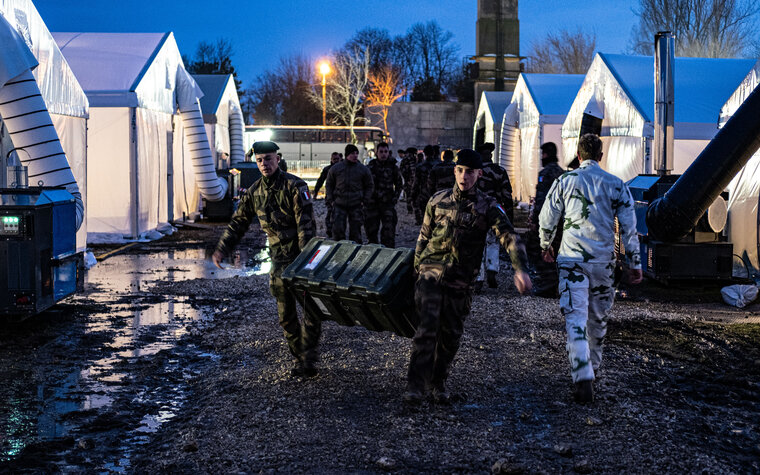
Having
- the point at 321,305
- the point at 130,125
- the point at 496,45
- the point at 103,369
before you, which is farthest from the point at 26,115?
the point at 496,45

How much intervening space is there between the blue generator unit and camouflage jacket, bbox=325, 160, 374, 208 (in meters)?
4.57

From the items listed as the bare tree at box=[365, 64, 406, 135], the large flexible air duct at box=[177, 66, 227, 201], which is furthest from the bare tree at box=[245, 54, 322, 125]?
the large flexible air duct at box=[177, 66, 227, 201]

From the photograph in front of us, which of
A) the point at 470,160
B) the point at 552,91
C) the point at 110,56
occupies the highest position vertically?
the point at 552,91

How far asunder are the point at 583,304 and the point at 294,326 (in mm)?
2286

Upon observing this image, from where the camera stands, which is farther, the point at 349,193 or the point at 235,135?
the point at 235,135

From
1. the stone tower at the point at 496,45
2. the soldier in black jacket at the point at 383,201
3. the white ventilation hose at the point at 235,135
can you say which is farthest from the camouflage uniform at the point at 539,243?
the stone tower at the point at 496,45

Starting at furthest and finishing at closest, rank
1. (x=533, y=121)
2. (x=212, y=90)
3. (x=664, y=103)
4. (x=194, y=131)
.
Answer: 1. (x=212, y=90)
2. (x=533, y=121)
3. (x=194, y=131)
4. (x=664, y=103)

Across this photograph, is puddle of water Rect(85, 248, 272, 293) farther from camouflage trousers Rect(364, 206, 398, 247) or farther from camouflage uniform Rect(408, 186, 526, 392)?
camouflage uniform Rect(408, 186, 526, 392)

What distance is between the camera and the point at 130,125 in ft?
57.3

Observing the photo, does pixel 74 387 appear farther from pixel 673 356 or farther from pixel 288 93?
pixel 288 93

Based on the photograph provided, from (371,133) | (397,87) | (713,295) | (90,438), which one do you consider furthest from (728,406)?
(397,87)

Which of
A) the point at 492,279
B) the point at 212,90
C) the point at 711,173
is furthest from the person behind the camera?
the point at 212,90

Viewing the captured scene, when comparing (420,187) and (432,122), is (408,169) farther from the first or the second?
(432,122)

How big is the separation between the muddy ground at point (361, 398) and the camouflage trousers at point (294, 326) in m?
0.23
